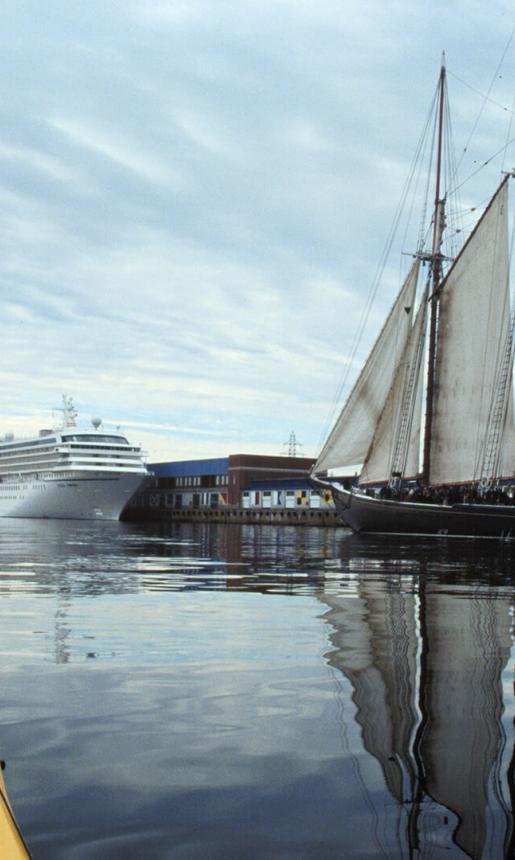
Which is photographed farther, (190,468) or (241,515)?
(190,468)

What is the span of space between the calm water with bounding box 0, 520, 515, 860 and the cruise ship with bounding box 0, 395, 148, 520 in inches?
3230

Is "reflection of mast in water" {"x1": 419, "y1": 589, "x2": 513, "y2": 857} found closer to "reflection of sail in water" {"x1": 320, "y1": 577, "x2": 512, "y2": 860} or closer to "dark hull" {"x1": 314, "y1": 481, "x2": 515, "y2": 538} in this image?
"reflection of sail in water" {"x1": 320, "y1": 577, "x2": 512, "y2": 860}

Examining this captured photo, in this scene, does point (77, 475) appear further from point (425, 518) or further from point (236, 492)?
point (425, 518)

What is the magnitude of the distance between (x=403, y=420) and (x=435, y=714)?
52.3 meters

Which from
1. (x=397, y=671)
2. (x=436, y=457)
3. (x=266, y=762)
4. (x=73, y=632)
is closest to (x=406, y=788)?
(x=266, y=762)

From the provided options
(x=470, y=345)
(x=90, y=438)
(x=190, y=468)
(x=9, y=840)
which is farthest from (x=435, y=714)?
(x=190, y=468)

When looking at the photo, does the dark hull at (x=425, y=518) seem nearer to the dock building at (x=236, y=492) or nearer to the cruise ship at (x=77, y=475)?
the dock building at (x=236, y=492)

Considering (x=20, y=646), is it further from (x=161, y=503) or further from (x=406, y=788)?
(x=161, y=503)

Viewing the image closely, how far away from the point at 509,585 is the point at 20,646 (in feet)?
42.6

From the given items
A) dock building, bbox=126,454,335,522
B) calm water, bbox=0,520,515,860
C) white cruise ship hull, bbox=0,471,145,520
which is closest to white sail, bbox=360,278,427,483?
dock building, bbox=126,454,335,522

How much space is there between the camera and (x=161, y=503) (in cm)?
13812

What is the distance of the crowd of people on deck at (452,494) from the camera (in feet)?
179

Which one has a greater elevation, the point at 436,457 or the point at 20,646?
the point at 436,457

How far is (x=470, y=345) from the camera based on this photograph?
57.1 m
